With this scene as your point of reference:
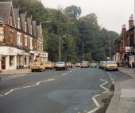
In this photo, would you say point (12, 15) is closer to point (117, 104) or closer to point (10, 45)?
point (10, 45)

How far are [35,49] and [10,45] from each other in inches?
973

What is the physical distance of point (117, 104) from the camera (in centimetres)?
1678

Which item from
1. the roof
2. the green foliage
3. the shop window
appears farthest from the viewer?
the green foliage

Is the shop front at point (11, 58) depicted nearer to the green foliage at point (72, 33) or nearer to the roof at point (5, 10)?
the roof at point (5, 10)

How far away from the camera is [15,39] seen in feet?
249

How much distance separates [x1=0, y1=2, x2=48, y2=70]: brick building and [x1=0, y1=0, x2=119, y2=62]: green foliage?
7953mm

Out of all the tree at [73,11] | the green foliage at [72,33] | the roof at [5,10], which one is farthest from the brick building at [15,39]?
the tree at [73,11]

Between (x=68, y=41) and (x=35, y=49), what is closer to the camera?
(x=35, y=49)

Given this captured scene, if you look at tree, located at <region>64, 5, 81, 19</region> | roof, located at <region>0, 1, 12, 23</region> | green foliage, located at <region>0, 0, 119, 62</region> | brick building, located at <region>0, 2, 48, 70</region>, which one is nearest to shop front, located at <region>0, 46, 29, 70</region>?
brick building, located at <region>0, 2, 48, 70</region>

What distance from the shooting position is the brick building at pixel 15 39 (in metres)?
69.1

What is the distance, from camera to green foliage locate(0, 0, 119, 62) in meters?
117

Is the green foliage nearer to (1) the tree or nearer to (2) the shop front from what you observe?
(1) the tree

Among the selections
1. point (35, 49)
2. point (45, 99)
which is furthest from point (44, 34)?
point (45, 99)

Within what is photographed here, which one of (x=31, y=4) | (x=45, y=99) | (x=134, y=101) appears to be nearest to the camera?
(x=134, y=101)
